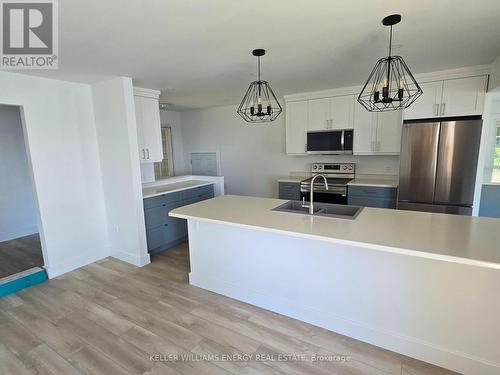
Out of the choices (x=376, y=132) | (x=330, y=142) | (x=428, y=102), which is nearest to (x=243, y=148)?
(x=330, y=142)

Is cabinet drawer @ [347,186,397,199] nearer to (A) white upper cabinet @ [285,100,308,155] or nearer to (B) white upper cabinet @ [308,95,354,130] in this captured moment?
(B) white upper cabinet @ [308,95,354,130]

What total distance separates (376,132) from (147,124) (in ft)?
11.1

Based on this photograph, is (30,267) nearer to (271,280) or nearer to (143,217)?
(143,217)

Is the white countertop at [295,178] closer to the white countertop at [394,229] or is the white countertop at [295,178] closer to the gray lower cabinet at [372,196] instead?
the gray lower cabinet at [372,196]

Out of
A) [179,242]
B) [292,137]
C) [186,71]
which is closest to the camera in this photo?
[186,71]

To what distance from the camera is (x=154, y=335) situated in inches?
84.8

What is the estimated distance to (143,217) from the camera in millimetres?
3430

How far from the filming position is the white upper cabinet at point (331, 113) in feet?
13.3

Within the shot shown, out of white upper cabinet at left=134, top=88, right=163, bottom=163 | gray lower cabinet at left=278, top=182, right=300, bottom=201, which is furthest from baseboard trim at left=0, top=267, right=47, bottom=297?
gray lower cabinet at left=278, top=182, right=300, bottom=201

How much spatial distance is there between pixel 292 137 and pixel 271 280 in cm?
285

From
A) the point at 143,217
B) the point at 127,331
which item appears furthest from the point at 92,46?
the point at 127,331

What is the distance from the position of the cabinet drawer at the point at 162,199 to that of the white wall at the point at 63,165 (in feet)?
2.33

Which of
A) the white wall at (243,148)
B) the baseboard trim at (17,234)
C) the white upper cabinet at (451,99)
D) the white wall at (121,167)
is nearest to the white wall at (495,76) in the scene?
the white upper cabinet at (451,99)

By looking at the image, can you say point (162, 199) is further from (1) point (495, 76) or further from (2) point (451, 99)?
(1) point (495, 76)
